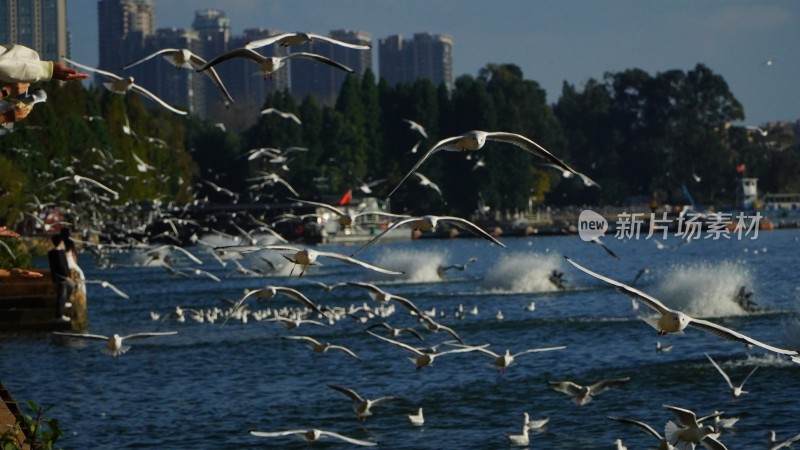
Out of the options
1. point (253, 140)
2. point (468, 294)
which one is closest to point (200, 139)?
point (253, 140)

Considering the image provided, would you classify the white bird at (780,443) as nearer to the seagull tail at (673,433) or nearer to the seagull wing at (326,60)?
the seagull tail at (673,433)

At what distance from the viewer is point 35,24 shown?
149 meters

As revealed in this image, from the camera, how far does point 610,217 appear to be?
144375 mm

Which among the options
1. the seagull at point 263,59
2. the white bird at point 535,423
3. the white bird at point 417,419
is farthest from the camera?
the white bird at point 417,419

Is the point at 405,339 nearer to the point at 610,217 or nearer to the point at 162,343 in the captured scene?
the point at 162,343

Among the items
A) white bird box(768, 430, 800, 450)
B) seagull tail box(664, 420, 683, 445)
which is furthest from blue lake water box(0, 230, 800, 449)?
seagull tail box(664, 420, 683, 445)

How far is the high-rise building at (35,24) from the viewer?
145m

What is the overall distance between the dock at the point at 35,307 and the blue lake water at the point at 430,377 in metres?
0.29

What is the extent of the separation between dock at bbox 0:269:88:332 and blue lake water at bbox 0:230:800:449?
0.96 ft

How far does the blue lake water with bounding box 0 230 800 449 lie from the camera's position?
73.5 feet

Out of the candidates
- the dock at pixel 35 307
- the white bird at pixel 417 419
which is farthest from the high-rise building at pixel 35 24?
the white bird at pixel 417 419

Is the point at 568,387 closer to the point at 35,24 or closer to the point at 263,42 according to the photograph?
the point at 263,42

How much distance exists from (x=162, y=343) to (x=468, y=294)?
19309 mm

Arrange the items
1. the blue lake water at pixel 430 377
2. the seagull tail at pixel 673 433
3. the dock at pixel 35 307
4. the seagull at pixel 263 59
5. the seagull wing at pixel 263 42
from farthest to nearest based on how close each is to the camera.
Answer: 1. the dock at pixel 35 307
2. the blue lake water at pixel 430 377
3. the seagull wing at pixel 263 42
4. the seagull at pixel 263 59
5. the seagull tail at pixel 673 433
